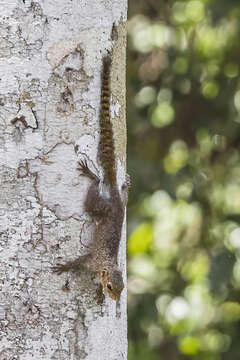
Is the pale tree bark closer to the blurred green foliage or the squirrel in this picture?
the squirrel

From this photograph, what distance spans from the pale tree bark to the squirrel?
0.02 meters

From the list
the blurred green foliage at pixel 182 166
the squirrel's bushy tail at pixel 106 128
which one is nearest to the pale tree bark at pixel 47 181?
the squirrel's bushy tail at pixel 106 128

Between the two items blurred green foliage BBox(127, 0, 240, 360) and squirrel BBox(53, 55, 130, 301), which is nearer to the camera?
squirrel BBox(53, 55, 130, 301)

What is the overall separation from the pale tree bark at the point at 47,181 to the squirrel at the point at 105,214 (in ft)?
0.06

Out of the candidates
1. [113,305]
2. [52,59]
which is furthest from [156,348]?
[52,59]

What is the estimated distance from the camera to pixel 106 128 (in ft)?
5.36

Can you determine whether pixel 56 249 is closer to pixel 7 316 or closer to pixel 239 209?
pixel 7 316

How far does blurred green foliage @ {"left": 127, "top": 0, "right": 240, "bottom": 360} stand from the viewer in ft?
13.1

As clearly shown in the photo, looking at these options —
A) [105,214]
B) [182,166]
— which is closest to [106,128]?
Answer: [105,214]

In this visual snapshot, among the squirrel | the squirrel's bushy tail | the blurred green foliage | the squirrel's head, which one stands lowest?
the squirrel's head

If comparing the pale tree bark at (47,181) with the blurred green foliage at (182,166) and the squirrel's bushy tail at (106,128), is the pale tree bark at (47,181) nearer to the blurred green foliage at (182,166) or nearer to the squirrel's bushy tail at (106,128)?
the squirrel's bushy tail at (106,128)

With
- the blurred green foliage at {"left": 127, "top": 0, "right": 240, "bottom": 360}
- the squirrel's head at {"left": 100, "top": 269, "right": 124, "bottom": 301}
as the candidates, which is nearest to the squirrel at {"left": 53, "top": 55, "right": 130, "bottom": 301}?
the squirrel's head at {"left": 100, "top": 269, "right": 124, "bottom": 301}

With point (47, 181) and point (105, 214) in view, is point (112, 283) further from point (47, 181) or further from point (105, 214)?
point (47, 181)

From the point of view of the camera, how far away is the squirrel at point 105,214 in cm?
157
